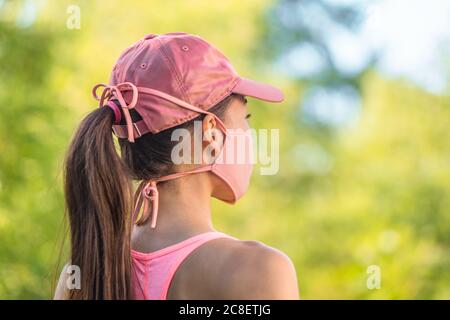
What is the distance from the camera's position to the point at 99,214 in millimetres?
1656

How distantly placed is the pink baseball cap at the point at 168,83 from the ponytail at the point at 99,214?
86 mm

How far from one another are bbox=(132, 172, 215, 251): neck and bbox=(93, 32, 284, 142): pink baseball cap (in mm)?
138

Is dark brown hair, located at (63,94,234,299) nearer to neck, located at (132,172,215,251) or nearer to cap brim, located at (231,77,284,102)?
neck, located at (132,172,215,251)

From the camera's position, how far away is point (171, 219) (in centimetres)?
173

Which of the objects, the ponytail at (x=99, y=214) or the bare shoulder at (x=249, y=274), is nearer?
the bare shoulder at (x=249, y=274)

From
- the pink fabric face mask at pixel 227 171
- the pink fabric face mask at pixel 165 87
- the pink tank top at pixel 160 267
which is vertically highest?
the pink fabric face mask at pixel 165 87

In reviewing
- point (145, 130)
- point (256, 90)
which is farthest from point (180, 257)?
point (256, 90)

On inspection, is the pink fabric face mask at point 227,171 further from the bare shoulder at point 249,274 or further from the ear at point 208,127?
the bare shoulder at point 249,274

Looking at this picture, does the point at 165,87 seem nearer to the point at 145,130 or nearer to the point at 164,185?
the point at 145,130

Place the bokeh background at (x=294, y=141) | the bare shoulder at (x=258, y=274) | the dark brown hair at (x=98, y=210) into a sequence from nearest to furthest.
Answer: the bare shoulder at (x=258, y=274), the dark brown hair at (x=98, y=210), the bokeh background at (x=294, y=141)

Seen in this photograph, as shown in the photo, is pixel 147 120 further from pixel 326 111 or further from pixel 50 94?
pixel 326 111

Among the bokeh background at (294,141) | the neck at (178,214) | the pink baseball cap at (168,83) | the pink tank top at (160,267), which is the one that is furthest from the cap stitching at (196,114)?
the bokeh background at (294,141)

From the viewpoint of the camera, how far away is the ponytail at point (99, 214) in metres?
1.65
